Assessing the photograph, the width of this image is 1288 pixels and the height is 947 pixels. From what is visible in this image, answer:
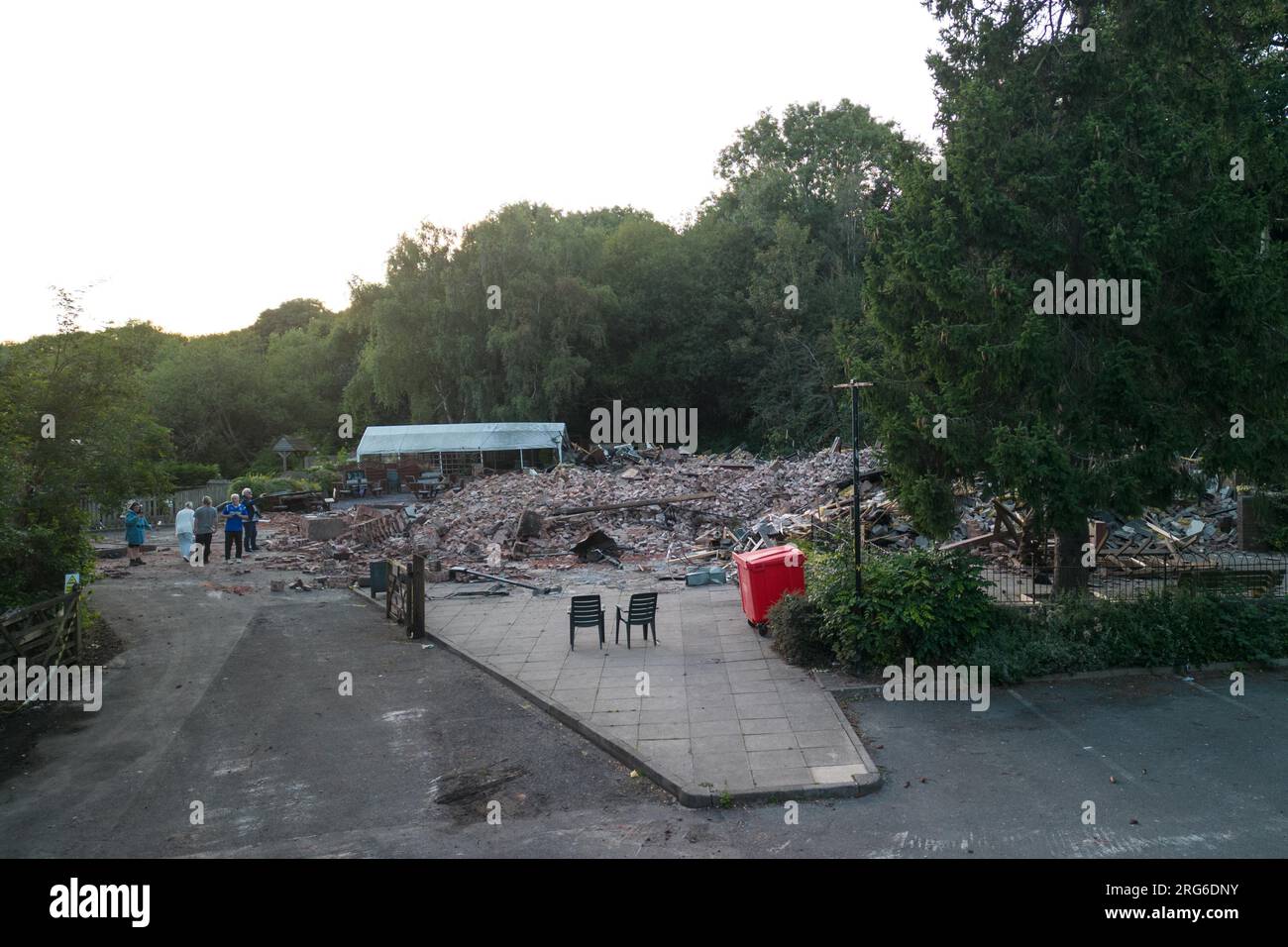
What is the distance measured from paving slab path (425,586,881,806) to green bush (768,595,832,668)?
0.67 ft

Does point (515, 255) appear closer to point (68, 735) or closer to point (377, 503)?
point (377, 503)

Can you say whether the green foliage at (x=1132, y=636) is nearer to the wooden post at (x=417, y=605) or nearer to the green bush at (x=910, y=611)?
the green bush at (x=910, y=611)

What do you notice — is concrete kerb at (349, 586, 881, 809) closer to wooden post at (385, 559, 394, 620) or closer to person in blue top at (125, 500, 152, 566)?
wooden post at (385, 559, 394, 620)

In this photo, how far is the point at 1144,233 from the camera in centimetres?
1039

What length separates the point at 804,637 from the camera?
1143 centimetres

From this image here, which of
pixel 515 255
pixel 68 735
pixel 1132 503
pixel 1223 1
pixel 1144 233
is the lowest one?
pixel 68 735

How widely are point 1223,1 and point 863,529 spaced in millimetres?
11176

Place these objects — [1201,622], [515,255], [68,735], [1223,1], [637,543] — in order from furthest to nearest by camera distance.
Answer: [515,255] < [637,543] < [1223,1] < [1201,622] < [68,735]

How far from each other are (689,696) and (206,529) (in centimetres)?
1728

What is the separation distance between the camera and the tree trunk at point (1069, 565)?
12258mm

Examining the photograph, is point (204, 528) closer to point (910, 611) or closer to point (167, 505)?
point (167, 505)

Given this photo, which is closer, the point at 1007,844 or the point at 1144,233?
the point at 1007,844

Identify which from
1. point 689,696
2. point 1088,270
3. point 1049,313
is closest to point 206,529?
point 689,696
